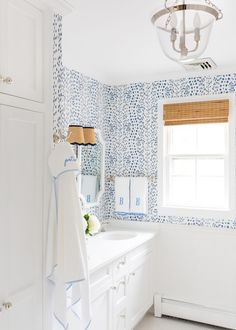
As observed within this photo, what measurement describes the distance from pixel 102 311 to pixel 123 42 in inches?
82.7

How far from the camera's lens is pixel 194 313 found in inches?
139

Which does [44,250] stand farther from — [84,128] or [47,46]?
[84,128]

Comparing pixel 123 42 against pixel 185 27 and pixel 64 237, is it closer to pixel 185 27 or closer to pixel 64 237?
pixel 185 27

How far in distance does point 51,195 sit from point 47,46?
2.64 ft

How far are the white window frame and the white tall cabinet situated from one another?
2.05 metres

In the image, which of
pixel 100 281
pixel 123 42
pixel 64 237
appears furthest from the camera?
pixel 123 42

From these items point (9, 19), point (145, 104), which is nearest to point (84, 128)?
point (145, 104)

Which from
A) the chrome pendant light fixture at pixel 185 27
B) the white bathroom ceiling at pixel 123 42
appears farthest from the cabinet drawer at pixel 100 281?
the white bathroom ceiling at pixel 123 42

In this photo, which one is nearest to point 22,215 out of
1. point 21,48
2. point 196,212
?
point 21,48

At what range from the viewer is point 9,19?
5.35 ft

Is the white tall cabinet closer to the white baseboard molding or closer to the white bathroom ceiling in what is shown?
the white bathroom ceiling

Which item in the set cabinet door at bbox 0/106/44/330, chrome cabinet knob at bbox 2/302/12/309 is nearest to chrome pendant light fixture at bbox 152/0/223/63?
Result: cabinet door at bbox 0/106/44/330

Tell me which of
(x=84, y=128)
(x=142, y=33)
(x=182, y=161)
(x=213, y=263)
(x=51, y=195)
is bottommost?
(x=213, y=263)

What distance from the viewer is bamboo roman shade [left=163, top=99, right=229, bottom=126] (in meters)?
3.51
